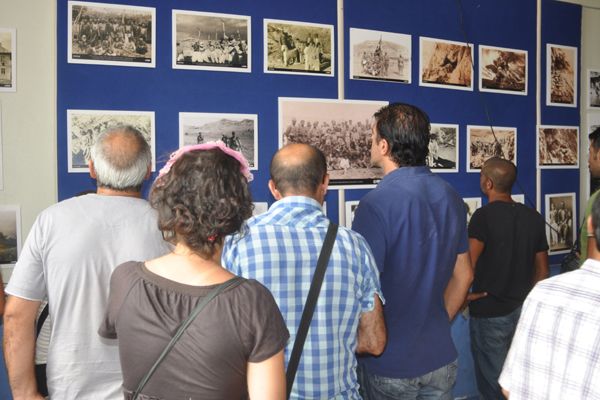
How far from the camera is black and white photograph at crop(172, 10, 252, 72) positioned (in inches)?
105

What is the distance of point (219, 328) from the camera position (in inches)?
41.9

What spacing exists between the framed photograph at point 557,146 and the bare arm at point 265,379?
328cm

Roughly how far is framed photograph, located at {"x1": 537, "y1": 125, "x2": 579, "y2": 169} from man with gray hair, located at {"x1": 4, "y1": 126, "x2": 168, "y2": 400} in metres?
3.11

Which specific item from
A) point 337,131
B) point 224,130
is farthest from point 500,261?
point 224,130

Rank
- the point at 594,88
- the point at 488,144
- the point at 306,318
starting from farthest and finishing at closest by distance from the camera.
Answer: the point at 594,88 < the point at 488,144 < the point at 306,318

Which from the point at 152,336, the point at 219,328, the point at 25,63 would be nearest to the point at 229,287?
the point at 219,328

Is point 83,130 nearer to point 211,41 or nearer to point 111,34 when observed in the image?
point 111,34

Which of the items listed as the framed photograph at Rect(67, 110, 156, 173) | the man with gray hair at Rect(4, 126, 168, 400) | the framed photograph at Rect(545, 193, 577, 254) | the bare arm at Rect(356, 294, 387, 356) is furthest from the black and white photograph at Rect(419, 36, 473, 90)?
the man with gray hair at Rect(4, 126, 168, 400)

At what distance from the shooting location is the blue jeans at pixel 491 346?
3.11m

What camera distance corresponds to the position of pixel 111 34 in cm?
251

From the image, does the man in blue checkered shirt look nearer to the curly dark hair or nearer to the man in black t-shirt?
the curly dark hair

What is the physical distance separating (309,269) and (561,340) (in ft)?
2.18

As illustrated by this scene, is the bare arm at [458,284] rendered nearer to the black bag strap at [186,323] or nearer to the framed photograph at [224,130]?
the framed photograph at [224,130]

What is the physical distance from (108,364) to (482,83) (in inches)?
117
